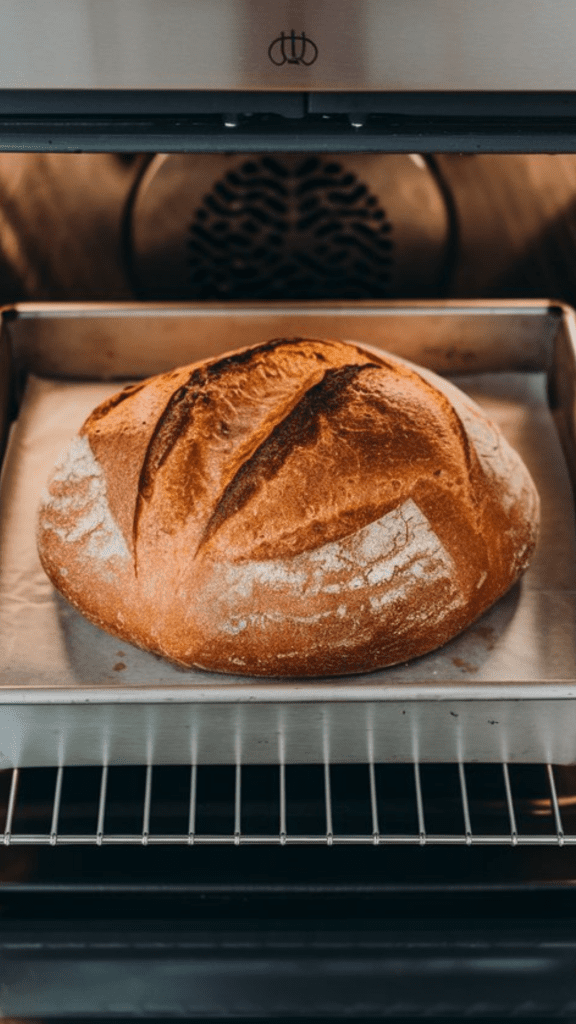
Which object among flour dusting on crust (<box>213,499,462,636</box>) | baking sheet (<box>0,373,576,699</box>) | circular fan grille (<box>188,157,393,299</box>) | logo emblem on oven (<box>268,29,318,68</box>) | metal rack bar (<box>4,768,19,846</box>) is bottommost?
metal rack bar (<box>4,768,19,846</box>)

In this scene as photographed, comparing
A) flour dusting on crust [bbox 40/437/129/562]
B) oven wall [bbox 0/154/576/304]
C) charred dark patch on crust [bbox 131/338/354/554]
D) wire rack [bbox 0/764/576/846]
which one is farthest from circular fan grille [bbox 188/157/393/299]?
wire rack [bbox 0/764/576/846]

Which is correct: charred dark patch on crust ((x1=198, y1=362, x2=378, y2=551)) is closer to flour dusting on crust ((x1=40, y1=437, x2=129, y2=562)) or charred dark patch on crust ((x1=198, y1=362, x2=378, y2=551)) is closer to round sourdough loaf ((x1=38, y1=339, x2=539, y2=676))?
round sourdough loaf ((x1=38, y1=339, x2=539, y2=676))

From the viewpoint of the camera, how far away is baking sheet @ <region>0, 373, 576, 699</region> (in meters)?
1.06

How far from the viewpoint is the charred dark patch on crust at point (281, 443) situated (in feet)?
3.33

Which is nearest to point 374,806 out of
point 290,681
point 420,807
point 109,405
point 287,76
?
point 420,807

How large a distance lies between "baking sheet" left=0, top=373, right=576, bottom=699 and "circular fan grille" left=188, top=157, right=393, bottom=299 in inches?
11.4

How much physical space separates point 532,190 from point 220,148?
20.3 inches

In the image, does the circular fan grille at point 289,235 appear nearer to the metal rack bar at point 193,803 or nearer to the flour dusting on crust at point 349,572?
the flour dusting on crust at point 349,572

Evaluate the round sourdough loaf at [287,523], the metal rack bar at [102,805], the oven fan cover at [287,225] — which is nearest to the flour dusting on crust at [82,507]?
the round sourdough loaf at [287,523]

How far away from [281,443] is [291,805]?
1.21 ft

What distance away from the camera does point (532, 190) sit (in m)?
1.21

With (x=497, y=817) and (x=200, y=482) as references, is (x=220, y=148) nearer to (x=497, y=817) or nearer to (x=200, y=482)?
(x=200, y=482)

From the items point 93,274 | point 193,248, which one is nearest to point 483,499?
point 193,248

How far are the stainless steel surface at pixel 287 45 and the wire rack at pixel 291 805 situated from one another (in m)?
0.64
